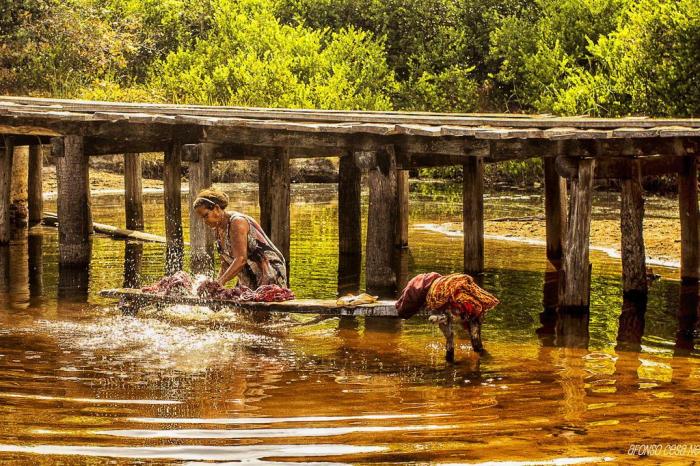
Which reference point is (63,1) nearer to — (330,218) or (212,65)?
(212,65)

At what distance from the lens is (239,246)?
11.4 m

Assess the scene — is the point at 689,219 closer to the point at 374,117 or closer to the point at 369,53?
the point at 374,117

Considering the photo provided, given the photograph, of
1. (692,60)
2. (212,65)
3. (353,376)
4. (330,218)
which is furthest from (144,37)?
(353,376)

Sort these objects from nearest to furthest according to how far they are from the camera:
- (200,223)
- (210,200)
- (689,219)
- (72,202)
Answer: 1. (210,200)
2. (689,219)
3. (200,223)
4. (72,202)

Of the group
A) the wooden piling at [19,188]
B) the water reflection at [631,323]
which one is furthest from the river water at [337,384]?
the wooden piling at [19,188]

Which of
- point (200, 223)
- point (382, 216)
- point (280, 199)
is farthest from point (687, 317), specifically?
point (200, 223)

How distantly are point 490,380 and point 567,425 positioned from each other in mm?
1621

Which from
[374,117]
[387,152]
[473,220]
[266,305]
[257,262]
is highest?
[374,117]

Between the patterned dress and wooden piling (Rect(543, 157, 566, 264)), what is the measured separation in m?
6.10

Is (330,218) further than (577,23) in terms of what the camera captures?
No

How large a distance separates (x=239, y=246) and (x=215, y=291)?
1.70 feet

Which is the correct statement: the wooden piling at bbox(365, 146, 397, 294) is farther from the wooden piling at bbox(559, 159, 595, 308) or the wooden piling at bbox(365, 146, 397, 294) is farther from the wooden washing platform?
the wooden washing platform

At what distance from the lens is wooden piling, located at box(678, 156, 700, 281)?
14672 mm

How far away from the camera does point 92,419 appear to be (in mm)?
7680
